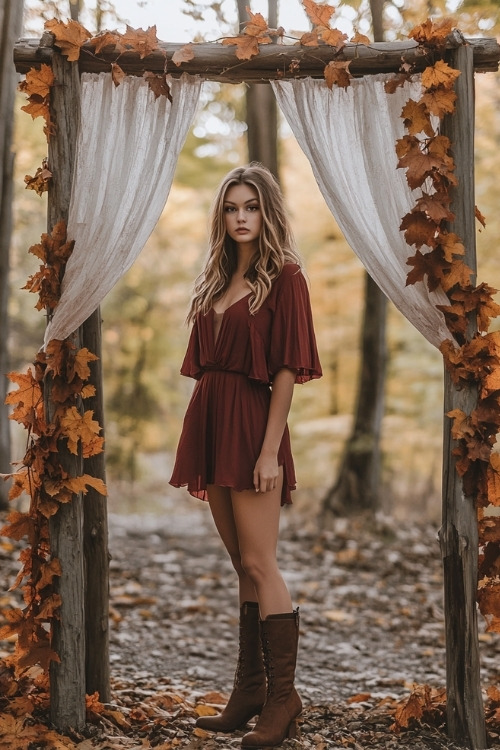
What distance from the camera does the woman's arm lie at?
3.04 meters

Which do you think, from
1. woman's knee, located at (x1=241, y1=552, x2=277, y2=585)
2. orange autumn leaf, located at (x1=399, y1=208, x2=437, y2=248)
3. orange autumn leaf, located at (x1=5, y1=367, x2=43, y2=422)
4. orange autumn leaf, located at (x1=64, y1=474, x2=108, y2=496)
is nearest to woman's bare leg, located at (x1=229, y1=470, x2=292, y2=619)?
woman's knee, located at (x1=241, y1=552, x2=277, y2=585)

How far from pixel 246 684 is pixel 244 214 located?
6.66 ft

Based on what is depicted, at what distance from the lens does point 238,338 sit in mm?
3152

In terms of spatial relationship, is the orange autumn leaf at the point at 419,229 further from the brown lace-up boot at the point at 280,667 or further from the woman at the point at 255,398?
the brown lace-up boot at the point at 280,667

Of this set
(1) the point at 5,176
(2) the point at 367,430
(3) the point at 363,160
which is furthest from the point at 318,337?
(3) the point at 363,160

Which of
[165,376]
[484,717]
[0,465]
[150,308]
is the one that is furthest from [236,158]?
[484,717]

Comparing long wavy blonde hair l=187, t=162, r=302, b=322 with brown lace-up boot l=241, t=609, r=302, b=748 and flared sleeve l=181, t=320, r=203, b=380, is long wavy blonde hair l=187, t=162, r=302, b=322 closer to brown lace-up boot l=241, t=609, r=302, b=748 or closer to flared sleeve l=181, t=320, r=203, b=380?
flared sleeve l=181, t=320, r=203, b=380

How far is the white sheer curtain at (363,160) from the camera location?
3.35 metres

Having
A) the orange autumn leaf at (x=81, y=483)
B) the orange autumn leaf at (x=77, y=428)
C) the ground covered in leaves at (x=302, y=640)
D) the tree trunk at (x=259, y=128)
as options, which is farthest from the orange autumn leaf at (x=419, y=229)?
the tree trunk at (x=259, y=128)

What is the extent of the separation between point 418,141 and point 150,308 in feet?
33.3

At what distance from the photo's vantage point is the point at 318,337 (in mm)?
12727

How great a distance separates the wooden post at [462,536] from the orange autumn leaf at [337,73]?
17.8 inches

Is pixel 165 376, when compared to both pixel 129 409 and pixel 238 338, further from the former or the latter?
pixel 238 338

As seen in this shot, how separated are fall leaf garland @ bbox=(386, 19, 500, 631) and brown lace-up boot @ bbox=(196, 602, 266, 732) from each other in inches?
39.9
